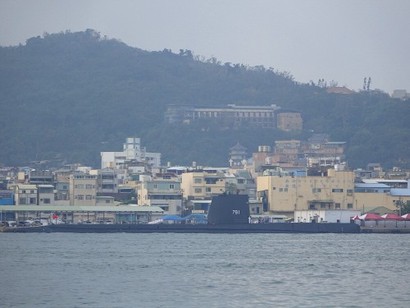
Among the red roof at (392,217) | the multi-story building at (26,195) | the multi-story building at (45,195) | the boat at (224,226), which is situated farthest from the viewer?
the multi-story building at (45,195)

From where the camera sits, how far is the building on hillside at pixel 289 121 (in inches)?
7470

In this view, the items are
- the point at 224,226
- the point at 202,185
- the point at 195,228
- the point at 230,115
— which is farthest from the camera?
the point at 230,115

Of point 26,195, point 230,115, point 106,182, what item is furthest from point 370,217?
point 230,115

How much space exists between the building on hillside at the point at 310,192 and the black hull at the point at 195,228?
1248 cm

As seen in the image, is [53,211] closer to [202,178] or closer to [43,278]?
[202,178]

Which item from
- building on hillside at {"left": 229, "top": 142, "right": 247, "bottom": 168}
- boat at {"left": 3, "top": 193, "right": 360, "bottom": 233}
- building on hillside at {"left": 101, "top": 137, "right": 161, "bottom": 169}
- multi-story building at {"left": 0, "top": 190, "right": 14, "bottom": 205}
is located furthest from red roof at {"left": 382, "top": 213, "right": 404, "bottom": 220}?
building on hillside at {"left": 229, "top": 142, "right": 247, "bottom": 168}

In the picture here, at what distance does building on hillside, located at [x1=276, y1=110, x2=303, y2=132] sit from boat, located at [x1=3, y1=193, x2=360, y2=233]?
103 meters

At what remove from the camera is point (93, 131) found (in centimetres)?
17412

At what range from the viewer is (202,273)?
50.5 m

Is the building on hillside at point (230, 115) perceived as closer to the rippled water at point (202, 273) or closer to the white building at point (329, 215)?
the white building at point (329, 215)

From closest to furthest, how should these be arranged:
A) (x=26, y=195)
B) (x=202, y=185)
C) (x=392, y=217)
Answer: (x=392, y=217), (x=26, y=195), (x=202, y=185)

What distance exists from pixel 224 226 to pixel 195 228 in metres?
2.38

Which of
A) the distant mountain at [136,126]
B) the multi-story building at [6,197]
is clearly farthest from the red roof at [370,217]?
the distant mountain at [136,126]

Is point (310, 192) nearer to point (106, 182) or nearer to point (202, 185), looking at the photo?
point (202, 185)
